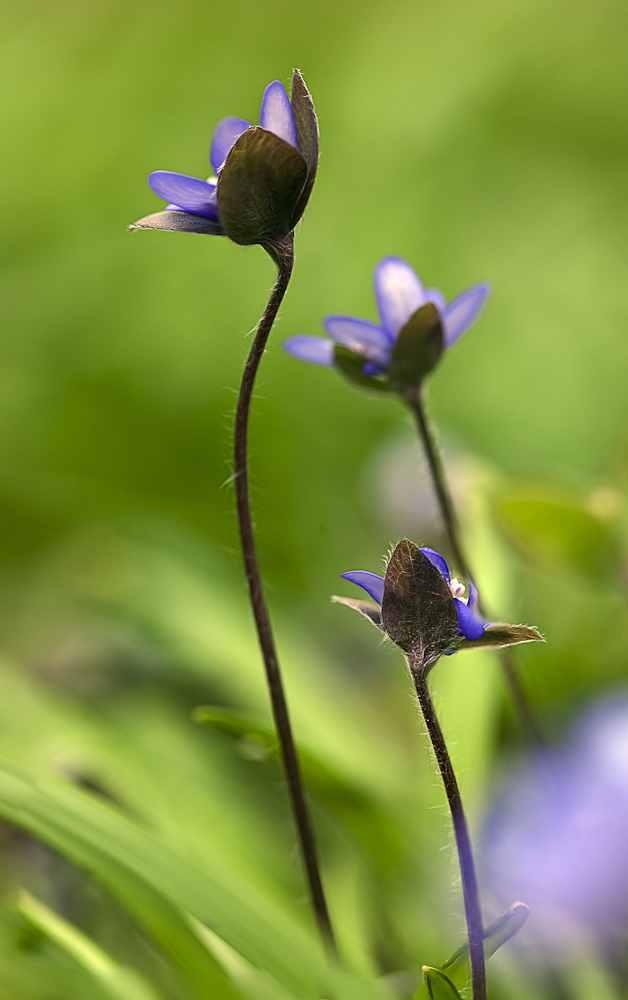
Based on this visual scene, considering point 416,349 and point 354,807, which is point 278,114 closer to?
point 416,349

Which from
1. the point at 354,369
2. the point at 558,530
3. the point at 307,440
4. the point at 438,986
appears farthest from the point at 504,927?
the point at 307,440

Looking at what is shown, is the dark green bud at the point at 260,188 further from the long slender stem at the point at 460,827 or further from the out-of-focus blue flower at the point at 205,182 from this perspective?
the long slender stem at the point at 460,827

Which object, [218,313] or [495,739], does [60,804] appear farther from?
[218,313]

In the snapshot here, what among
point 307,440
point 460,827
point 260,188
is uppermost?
point 260,188

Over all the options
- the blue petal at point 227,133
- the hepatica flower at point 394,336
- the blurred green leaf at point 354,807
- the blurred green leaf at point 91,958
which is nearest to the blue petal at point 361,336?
the hepatica flower at point 394,336

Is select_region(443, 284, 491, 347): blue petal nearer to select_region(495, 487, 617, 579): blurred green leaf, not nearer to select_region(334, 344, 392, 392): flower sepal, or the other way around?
select_region(334, 344, 392, 392): flower sepal

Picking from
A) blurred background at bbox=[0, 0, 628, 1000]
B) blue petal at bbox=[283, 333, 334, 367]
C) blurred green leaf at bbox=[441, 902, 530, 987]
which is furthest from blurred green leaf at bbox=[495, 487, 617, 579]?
blurred green leaf at bbox=[441, 902, 530, 987]
